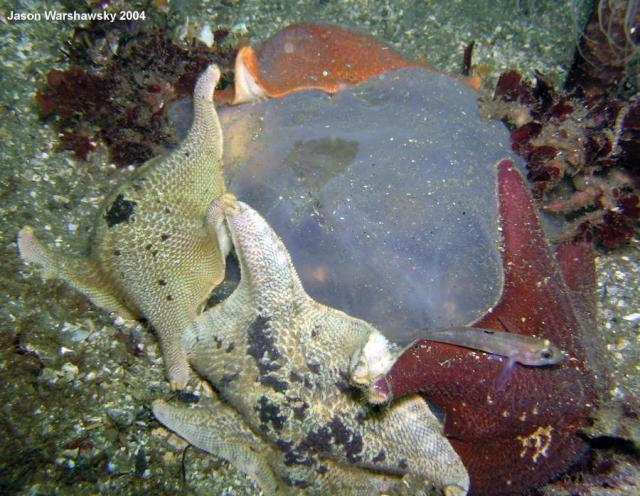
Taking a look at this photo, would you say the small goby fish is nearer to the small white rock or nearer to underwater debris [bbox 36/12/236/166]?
underwater debris [bbox 36/12/236/166]

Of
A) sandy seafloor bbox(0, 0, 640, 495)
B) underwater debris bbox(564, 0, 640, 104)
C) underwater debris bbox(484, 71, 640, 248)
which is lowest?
sandy seafloor bbox(0, 0, 640, 495)

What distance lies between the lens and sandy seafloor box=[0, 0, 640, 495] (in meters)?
2.86

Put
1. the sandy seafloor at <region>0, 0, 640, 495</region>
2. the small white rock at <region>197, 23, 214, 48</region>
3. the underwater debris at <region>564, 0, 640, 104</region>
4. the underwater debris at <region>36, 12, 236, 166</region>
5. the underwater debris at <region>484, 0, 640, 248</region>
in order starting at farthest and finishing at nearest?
the small white rock at <region>197, 23, 214, 48</region> < the underwater debris at <region>36, 12, 236, 166</region> < the underwater debris at <region>564, 0, 640, 104</region> < the underwater debris at <region>484, 0, 640, 248</region> < the sandy seafloor at <region>0, 0, 640, 495</region>

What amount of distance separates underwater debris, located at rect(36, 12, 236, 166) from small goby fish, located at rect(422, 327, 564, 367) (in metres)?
3.09

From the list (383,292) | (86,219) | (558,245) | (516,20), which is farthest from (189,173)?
(516,20)

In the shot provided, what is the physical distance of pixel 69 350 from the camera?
3223 mm

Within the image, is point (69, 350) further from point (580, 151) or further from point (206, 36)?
point (580, 151)

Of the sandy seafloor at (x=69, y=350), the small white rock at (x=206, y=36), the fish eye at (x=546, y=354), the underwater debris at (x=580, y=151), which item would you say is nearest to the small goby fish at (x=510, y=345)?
the fish eye at (x=546, y=354)

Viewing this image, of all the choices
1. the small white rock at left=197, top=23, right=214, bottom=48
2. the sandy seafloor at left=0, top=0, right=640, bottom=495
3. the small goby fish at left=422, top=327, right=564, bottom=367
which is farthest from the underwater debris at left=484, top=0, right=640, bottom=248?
the small white rock at left=197, top=23, right=214, bottom=48

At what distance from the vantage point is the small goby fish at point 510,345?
2.56 metres

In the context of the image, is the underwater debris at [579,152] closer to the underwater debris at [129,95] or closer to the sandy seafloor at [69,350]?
the sandy seafloor at [69,350]

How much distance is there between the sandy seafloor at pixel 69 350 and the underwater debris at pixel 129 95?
21cm

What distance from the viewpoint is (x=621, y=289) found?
368 centimetres

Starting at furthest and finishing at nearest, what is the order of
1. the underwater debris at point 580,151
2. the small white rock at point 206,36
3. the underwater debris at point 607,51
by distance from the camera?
the small white rock at point 206,36, the underwater debris at point 607,51, the underwater debris at point 580,151
